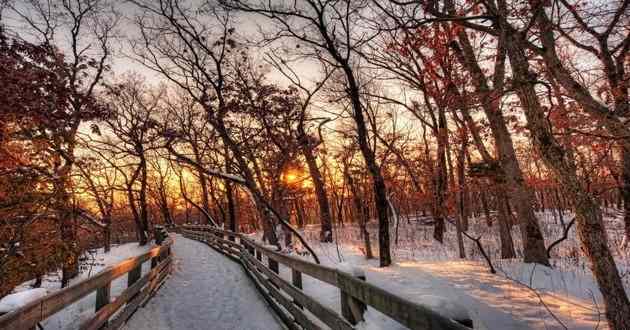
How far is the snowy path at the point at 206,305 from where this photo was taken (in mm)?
5984

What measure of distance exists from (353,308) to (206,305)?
4.81 metres

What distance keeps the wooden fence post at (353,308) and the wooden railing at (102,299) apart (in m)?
2.62

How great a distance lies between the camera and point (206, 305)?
7.12 metres

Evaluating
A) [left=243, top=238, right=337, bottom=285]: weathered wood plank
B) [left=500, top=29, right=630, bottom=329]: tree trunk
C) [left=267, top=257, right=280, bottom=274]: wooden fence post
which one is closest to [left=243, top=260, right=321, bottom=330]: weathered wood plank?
[left=267, top=257, right=280, bottom=274]: wooden fence post

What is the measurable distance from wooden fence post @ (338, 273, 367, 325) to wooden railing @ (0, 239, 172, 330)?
2.62 m

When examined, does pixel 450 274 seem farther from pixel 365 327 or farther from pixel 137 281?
pixel 137 281

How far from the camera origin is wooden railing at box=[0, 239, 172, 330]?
279cm

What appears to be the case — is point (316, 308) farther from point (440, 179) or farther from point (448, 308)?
point (440, 179)

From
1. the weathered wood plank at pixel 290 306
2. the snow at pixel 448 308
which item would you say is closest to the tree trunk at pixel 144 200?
the weathered wood plank at pixel 290 306

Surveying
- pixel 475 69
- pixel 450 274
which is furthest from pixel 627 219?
pixel 450 274

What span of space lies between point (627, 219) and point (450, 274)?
9.01 meters

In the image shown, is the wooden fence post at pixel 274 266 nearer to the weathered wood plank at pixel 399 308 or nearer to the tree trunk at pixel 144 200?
the weathered wood plank at pixel 399 308

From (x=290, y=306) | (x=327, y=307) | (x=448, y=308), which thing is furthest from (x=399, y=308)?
(x=290, y=306)

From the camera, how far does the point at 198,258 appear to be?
48.8ft
